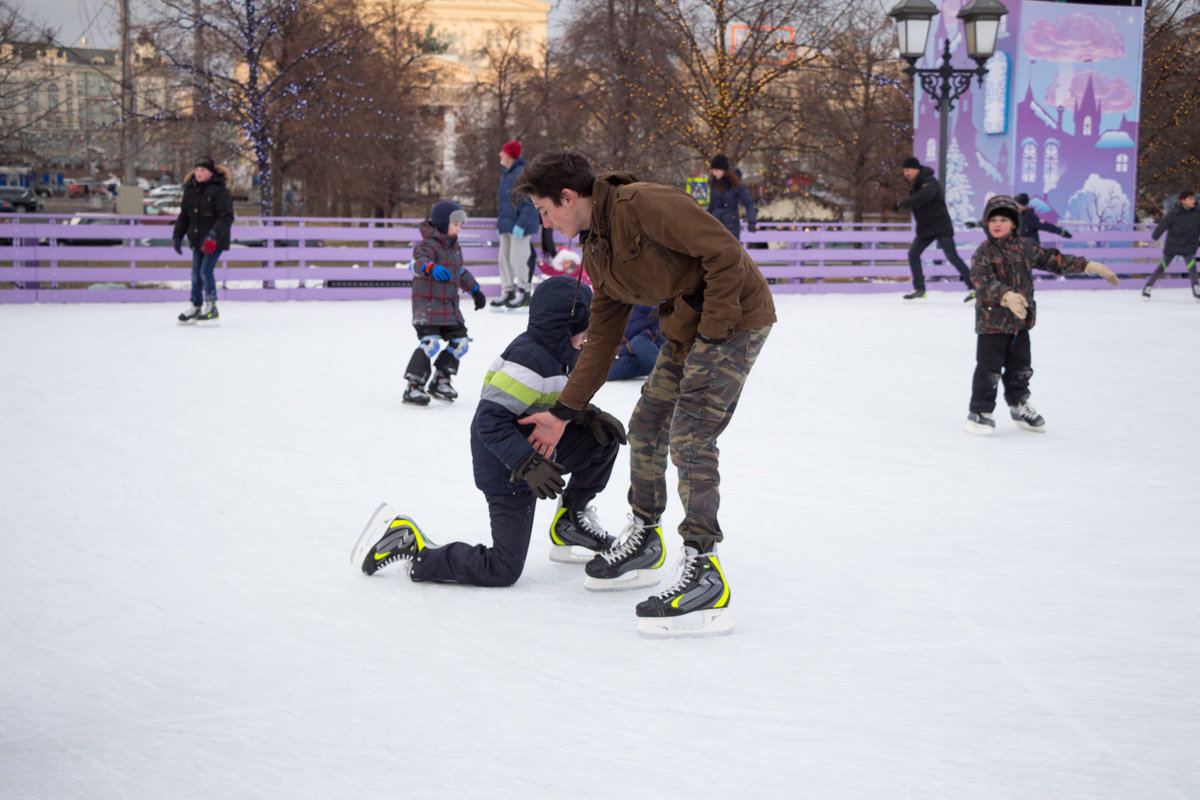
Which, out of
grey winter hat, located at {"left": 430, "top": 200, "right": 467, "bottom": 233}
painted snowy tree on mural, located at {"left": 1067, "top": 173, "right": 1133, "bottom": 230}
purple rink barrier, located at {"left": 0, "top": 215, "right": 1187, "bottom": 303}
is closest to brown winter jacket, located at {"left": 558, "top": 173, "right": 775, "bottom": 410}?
grey winter hat, located at {"left": 430, "top": 200, "right": 467, "bottom": 233}

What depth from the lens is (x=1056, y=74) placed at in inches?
648

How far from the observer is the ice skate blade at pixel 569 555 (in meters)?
3.48

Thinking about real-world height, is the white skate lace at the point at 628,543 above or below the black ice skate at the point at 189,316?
below

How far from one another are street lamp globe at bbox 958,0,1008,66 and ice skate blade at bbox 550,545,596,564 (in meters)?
9.85

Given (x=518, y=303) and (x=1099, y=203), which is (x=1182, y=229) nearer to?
(x=1099, y=203)

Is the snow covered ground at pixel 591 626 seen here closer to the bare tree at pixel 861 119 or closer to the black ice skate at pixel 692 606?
the black ice skate at pixel 692 606

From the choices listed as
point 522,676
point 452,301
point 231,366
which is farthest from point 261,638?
point 231,366

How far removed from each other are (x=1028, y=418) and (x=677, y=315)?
334 centimetres

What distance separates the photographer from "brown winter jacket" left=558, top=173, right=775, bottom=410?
2.69 m

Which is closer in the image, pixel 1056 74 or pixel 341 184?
pixel 1056 74

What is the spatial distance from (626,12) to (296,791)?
69.6 ft

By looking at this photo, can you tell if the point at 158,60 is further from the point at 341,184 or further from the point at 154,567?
the point at 154,567

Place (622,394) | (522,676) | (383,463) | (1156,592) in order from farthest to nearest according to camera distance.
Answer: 1. (622,394)
2. (383,463)
3. (1156,592)
4. (522,676)

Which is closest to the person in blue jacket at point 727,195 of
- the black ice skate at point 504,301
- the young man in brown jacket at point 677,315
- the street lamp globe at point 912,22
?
the street lamp globe at point 912,22
